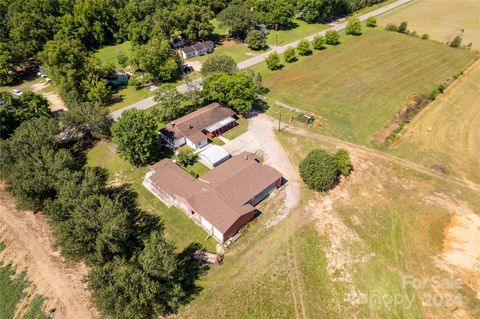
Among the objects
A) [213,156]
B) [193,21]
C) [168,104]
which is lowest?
[213,156]

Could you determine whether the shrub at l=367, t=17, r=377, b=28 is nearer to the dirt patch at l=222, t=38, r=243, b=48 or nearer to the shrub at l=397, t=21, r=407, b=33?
the shrub at l=397, t=21, r=407, b=33

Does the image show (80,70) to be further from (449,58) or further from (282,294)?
(449,58)

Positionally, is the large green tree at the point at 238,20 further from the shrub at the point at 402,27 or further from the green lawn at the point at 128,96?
the shrub at the point at 402,27

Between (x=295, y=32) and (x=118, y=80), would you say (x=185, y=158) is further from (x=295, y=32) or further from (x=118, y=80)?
(x=295, y=32)

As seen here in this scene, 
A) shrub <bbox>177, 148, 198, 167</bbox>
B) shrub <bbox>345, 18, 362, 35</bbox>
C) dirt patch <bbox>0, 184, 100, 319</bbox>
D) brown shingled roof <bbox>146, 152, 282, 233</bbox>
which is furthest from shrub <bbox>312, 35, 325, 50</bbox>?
dirt patch <bbox>0, 184, 100, 319</bbox>

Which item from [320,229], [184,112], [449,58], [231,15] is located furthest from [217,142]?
[449,58]

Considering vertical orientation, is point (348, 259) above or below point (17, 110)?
below

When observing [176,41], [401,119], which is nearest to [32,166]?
[176,41]
